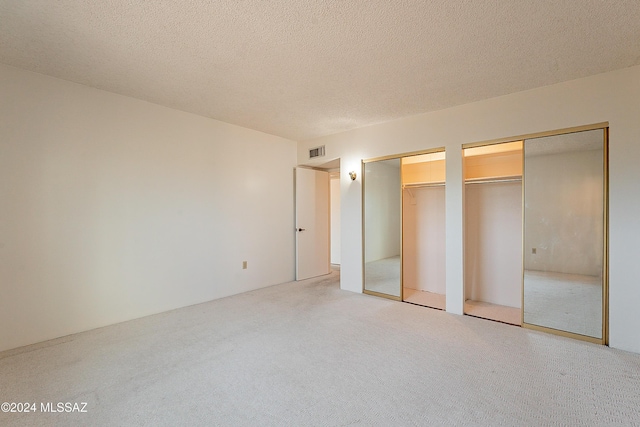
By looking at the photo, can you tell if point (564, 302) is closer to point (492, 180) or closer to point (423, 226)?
point (492, 180)

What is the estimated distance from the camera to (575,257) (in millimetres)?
2965

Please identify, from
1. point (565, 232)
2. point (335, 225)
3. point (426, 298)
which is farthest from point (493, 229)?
point (335, 225)

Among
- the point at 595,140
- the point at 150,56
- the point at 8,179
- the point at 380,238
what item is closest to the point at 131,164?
the point at 8,179

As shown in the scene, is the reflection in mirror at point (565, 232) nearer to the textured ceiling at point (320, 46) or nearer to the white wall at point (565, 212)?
the white wall at point (565, 212)

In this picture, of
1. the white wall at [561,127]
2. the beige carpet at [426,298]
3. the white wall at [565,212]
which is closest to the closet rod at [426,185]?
the white wall at [561,127]

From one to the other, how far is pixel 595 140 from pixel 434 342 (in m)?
2.56

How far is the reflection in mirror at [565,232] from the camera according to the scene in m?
2.85

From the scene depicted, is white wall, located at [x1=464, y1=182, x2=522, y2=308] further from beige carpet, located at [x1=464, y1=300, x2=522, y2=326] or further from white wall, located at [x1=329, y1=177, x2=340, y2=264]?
white wall, located at [x1=329, y1=177, x2=340, y2=264]

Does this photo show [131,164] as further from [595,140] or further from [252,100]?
[595,140]

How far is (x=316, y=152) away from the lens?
5.15 meters

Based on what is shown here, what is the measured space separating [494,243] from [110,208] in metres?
4.89

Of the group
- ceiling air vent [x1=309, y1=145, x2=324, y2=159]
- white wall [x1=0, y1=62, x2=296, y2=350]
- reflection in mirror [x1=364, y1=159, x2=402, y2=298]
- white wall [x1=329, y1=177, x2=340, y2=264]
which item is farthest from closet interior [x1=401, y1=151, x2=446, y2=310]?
white wall [x1=329, y1=177, x2=340, y2=264]

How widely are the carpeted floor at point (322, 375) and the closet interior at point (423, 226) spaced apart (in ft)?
3.93

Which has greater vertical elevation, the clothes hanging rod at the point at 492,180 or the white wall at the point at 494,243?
the clothes hanging rod at the point at 492,180
